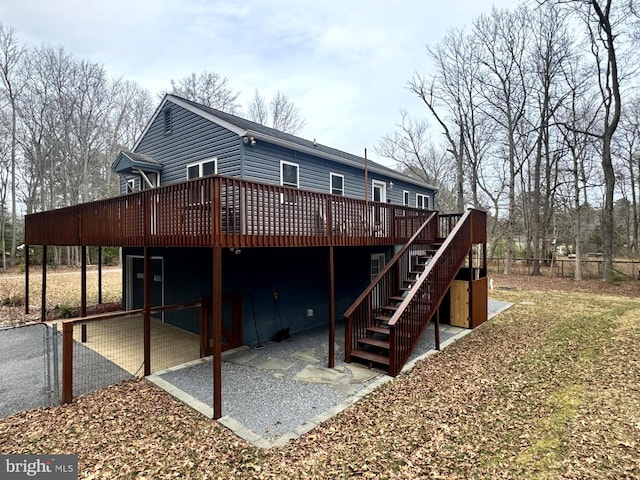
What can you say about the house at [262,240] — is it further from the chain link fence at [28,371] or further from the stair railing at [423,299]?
the chain link fence at [28,371]

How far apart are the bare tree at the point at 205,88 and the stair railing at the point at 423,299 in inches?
816

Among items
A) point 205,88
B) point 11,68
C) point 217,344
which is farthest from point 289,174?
point 11,68

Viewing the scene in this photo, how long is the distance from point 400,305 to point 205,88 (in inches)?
908

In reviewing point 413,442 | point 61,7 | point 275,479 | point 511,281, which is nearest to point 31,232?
point 61,7

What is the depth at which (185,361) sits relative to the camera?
21.2 ft

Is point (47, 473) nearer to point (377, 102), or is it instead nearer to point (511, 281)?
point (511, 281)

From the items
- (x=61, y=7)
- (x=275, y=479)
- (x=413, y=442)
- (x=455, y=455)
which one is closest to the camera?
(x=275, y=479)

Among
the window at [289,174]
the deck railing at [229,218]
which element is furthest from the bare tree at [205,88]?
the deck railing at [229,218]

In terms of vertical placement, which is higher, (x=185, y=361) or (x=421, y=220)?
(x=421, y=220)

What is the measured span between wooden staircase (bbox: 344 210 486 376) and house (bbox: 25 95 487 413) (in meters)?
0.03

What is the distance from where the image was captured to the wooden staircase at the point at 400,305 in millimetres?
5934

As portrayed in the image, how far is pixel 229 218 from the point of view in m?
4.62

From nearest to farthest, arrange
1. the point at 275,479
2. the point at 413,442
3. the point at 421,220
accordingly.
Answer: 1. the point at 275,479
2. the point at 413,442
3. the point at 421,220

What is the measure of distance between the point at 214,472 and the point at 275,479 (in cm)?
64
